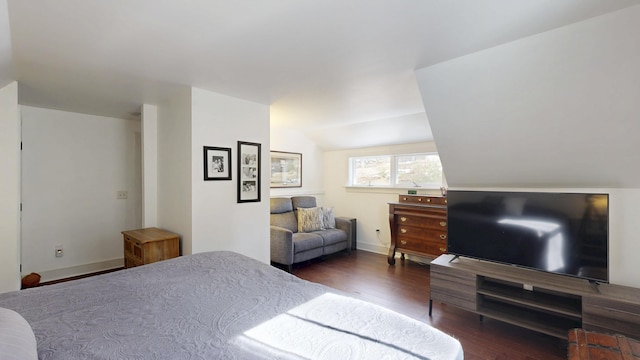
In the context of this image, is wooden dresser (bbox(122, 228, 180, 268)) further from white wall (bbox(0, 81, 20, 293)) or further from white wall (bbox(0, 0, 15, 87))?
white wall (bbox(0, 0, 15, 87))

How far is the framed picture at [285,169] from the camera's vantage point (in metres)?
4.90

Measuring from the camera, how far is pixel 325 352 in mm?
964

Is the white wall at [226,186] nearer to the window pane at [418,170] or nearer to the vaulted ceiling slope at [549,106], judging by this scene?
the vaulted ceiling slope at [549,106]

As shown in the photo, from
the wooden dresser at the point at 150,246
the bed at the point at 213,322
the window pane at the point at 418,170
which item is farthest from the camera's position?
the window pane at the point at 418,170

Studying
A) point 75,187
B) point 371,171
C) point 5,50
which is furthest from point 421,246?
point 75,187

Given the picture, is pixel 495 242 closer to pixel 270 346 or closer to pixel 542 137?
pixel 542 137

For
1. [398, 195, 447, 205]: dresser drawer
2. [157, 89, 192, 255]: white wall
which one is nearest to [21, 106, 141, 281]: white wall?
[157, 89, 192, 255]: white wall

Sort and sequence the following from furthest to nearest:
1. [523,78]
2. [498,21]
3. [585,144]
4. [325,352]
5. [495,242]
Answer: [495,242], [585,144], [523,78], [498,21], [325,352]

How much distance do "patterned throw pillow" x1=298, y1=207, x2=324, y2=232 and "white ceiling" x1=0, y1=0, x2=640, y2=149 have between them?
215 centimetres

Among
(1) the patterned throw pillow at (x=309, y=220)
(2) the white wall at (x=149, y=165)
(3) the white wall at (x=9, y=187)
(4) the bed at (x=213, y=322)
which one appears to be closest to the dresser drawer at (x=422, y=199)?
(1) the patterned throw pillow at (x=309, y=220)

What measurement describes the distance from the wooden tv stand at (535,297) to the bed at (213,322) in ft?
5.49

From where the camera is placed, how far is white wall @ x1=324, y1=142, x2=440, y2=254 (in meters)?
4.80

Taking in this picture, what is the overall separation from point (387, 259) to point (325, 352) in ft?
12.3

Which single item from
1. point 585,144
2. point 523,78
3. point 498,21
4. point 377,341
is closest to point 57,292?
point 377,341
